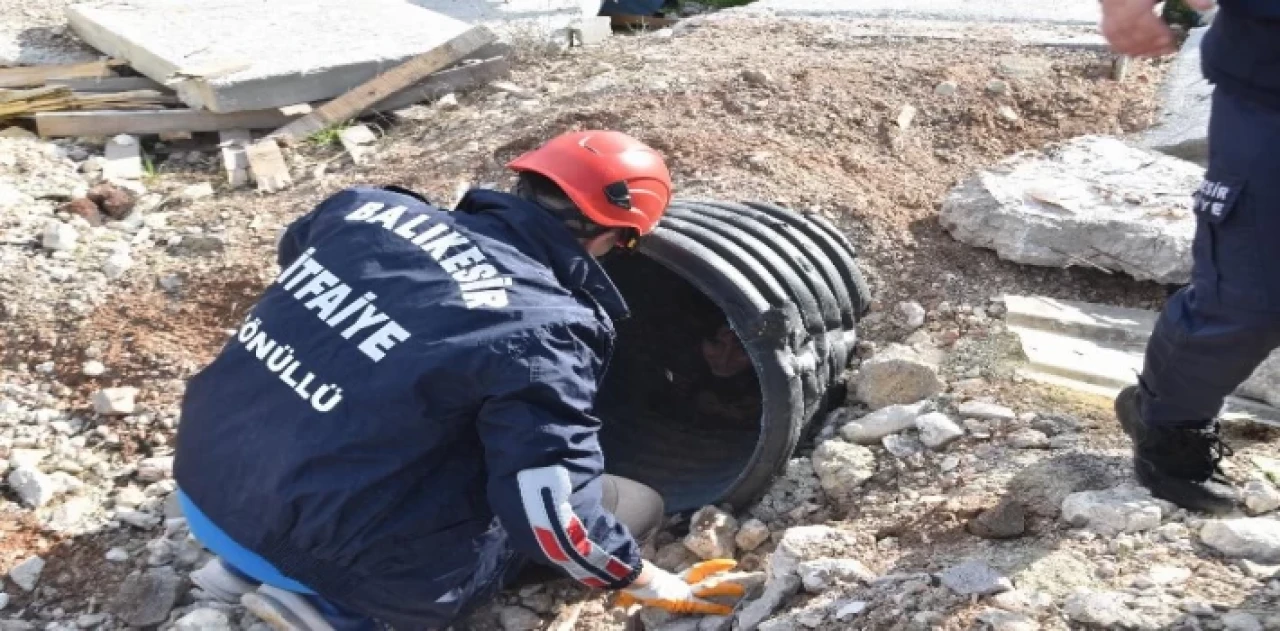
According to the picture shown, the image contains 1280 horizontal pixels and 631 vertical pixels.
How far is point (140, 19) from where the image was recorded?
6.54 m

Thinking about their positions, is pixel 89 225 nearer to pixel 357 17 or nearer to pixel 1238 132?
pixel 357 17

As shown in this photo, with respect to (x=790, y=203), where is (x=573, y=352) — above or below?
above

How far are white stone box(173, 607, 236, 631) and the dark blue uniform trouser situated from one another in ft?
7.27

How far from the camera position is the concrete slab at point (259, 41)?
5773 millimetres

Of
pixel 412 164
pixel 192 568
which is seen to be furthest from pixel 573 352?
pixel 412 164

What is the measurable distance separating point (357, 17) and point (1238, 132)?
496 centimetres

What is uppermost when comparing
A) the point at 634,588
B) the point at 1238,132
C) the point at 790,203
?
the point at 1238,132

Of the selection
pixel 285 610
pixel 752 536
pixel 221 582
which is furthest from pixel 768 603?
pixel 221 582

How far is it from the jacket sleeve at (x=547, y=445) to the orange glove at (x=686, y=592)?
0.98ft

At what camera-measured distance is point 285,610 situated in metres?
3.04

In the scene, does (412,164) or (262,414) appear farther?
(412,164)

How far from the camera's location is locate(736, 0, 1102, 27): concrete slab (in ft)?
21.4

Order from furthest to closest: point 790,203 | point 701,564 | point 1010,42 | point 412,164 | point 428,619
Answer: point 1010,42 → point 412,164 → point 790,203 → point 701,564 → point 428,619

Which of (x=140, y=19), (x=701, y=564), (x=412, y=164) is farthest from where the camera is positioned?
(x=140, y=19)
